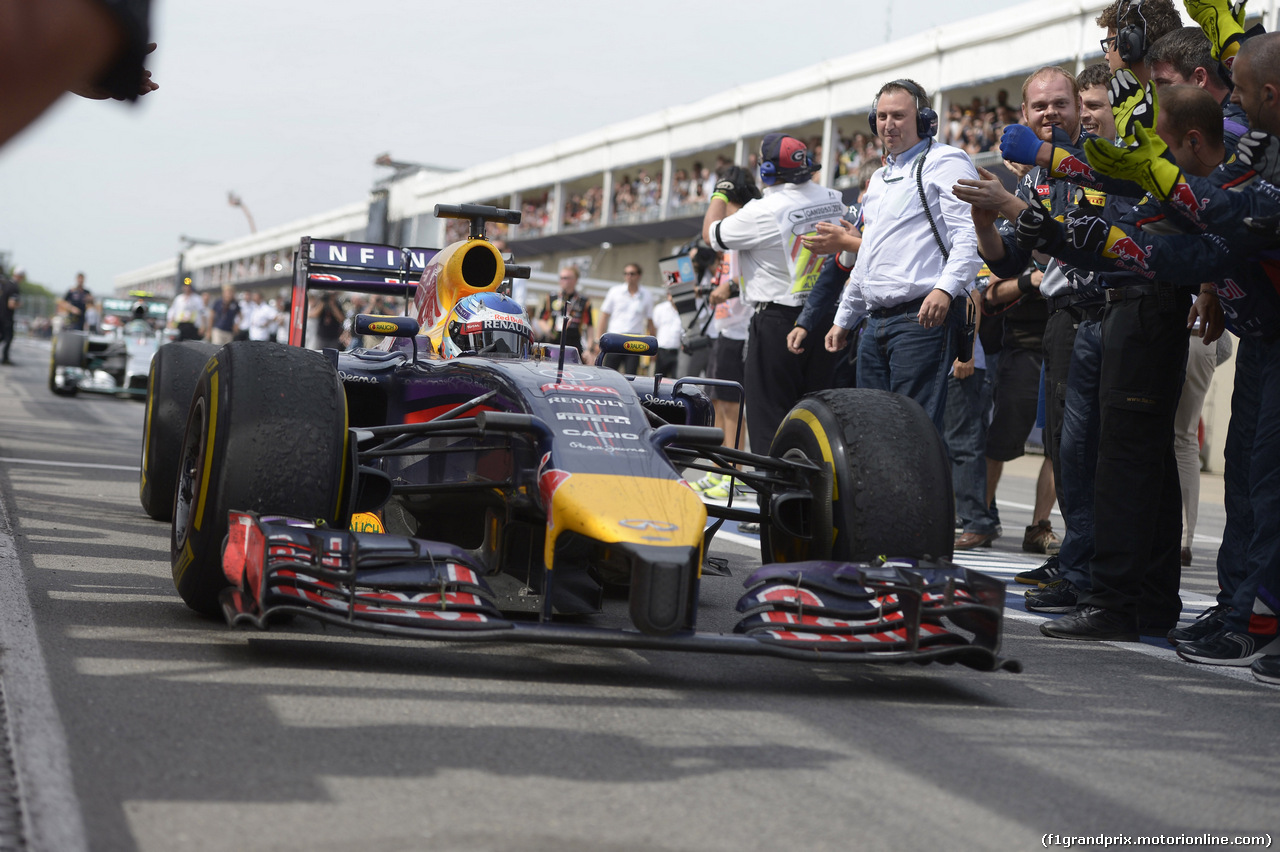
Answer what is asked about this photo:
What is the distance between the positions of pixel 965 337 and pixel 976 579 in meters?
2.32

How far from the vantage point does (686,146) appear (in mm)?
38094

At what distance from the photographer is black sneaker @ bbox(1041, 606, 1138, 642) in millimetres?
5008

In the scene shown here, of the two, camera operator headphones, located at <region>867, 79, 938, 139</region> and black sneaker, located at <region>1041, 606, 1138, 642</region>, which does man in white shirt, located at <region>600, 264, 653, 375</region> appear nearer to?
camera operator headphones, located at <region>867, 79, 938, 139</region>

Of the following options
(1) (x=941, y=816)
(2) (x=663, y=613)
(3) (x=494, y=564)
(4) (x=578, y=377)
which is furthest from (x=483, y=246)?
(1) (x=941, y=816)

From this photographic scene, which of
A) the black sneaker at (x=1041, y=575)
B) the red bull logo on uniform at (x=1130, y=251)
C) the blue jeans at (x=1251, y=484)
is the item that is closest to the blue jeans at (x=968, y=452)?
the black sneaker at (x=1041, y=575)

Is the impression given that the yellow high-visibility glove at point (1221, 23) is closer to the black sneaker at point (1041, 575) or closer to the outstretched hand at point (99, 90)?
the black sneaker at point (1041, 575)

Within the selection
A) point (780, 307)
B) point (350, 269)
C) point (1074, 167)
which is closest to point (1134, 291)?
point (1074, 167)

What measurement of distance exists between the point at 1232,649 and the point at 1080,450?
1014 millimetres

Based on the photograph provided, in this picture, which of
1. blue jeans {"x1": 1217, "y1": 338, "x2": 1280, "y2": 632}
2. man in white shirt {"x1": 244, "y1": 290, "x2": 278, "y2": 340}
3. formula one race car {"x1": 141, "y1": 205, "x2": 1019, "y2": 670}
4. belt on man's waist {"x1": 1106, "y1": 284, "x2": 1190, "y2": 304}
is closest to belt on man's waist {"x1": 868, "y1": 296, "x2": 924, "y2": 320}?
belt on man's waist {"x1": 1106, "y1": 284, "x2": 1190, "y2": 304}

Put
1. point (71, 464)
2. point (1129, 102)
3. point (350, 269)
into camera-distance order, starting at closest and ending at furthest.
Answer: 1. point (1129, 102)
2. point (350, 269)
3. point (71, 464)

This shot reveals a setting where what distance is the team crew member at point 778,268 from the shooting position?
7.24 meters

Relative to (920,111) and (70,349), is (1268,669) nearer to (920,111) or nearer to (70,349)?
(920,111)

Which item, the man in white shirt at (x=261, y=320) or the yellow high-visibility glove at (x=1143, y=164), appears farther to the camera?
the man in white shirt at (x=261, y=320)

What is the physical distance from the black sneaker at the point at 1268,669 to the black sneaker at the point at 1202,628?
352 millimetres
